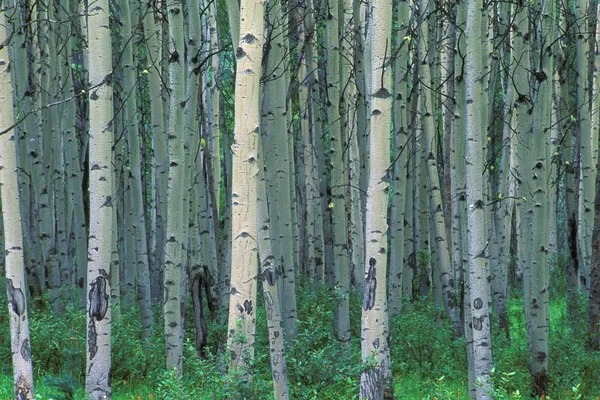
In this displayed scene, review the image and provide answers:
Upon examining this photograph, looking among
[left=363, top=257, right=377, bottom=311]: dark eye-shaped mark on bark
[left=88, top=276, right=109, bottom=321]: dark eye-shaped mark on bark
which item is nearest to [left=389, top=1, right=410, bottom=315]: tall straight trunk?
[left=363, top=257, right=377, bottom=311]: dark eye-shaped mark on bark

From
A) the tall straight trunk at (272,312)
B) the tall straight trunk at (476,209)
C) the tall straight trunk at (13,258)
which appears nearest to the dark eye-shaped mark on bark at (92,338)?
the tall straight trunk at (13,258)

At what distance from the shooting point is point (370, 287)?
6367 millimetres

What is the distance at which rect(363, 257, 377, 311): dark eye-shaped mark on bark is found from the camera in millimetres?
6352

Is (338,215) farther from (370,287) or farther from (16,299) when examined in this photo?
(16,299)

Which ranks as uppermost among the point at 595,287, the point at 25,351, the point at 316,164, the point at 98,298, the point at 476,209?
the point at 316,164

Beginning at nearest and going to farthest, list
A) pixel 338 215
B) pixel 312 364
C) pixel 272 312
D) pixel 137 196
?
pixel 272 312
pixel 312 364
pixel 338 215
pixel 137 196

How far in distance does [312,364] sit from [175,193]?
2366 millimetres

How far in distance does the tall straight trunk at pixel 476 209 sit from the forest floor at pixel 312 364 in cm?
42

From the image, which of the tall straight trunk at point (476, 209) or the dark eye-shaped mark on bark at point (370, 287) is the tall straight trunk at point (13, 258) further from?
the tall straight trunk at point (476, 209)

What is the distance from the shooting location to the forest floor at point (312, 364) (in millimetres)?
6969

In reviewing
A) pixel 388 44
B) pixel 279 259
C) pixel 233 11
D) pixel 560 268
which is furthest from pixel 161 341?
pixel 560 268

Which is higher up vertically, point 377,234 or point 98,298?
point 377,234

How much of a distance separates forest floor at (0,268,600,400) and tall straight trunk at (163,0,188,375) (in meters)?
0.44

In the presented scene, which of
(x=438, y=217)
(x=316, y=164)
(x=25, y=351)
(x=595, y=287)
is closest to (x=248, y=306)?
(x=25, y=351)
